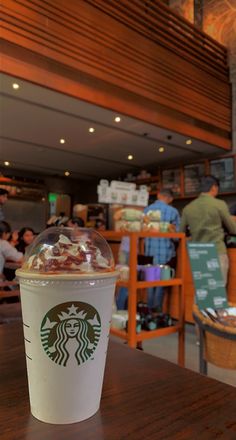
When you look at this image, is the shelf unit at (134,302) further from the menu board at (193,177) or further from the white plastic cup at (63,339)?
the menu board at (193,177)

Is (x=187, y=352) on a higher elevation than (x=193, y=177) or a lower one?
lower

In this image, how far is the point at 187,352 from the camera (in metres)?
2.93

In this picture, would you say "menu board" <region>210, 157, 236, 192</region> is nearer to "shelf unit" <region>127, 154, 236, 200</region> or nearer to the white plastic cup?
"shelf unit" <region>127, 154, 236, 200</region>

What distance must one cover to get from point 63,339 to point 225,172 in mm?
5801

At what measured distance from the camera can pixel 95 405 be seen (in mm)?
516

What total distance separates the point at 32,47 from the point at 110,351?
3.30m

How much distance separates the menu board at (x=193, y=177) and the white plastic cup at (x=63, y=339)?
19.6ft

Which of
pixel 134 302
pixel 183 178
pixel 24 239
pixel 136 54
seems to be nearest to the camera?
pixel 134 302

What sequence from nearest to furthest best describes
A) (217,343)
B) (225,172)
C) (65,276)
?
1. (65,276)
2. (217,343)
3. (225,172)

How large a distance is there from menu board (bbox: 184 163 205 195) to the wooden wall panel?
765 millimetres

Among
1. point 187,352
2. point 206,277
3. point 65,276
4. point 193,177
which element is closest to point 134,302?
point 206,277

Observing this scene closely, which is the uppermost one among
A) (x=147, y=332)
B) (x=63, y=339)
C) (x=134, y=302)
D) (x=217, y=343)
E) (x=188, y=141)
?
(x=188, y=141)

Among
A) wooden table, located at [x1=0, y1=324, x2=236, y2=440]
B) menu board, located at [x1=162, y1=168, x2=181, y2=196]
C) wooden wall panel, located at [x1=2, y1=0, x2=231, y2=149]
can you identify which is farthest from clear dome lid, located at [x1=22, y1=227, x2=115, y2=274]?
menu board, located at [x1=162, y1=168, x2=181, y2=196]

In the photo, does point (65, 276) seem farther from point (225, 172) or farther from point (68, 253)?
point (225, 172)
